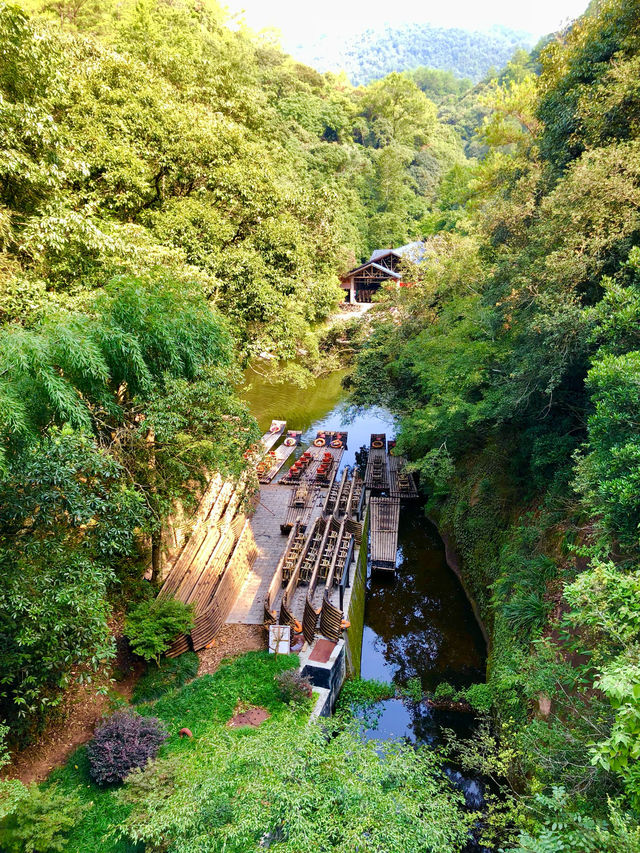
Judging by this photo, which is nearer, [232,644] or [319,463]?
[232,644]

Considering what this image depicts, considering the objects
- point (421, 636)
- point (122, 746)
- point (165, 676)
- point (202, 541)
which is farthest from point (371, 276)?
point (122, 746)

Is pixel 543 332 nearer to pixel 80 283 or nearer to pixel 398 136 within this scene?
pixel 80 283

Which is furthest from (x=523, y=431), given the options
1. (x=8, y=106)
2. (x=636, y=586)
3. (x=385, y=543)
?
(x=8, y=106)

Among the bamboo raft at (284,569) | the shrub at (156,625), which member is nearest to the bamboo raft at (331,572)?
the bamboo raft at (284,569)

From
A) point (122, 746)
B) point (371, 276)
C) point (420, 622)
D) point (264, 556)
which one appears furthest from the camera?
point (371, 276)

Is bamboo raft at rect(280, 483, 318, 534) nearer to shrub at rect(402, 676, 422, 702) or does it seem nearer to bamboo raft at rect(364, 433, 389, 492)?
bamboo raft at rect(364, 433, 389, 492)

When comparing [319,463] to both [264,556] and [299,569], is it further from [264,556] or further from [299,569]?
[299,569]

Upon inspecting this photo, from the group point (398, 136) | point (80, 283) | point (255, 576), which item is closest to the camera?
point (80, 283)
